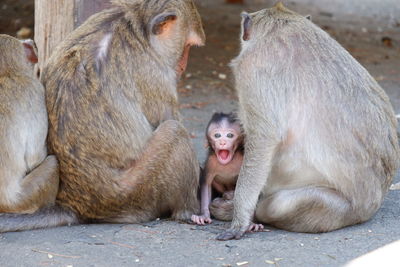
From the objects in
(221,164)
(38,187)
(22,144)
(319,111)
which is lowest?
(38,187)

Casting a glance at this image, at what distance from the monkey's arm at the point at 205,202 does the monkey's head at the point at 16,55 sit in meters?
1.67

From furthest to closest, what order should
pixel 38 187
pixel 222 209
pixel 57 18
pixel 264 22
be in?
pixel 57 18 < pixel 222 209 < pixel 264 22 < pixel 38 187

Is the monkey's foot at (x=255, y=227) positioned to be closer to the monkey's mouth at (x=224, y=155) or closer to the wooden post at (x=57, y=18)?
the monkey's mouth at (x=224, y=155)

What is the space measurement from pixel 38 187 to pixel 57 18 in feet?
6.21

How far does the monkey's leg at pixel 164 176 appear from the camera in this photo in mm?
5324

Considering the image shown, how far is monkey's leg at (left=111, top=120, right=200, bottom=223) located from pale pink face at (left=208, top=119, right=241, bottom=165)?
1.06 feet

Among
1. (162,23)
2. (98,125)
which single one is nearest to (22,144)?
(98,125)

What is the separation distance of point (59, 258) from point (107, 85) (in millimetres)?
1342

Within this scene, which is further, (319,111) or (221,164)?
(221,164)

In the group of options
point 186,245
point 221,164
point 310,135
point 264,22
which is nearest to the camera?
point 186,245

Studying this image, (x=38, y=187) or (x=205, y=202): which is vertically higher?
(x=38, y=187)

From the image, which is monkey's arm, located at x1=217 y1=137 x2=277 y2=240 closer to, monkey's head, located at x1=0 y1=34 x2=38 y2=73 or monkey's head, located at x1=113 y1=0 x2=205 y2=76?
monkey's head, located at x1=113 y1=0 x2=205 y2=76

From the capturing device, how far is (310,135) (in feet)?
16.9

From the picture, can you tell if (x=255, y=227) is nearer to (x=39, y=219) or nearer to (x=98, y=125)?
(x=98, y=125)
